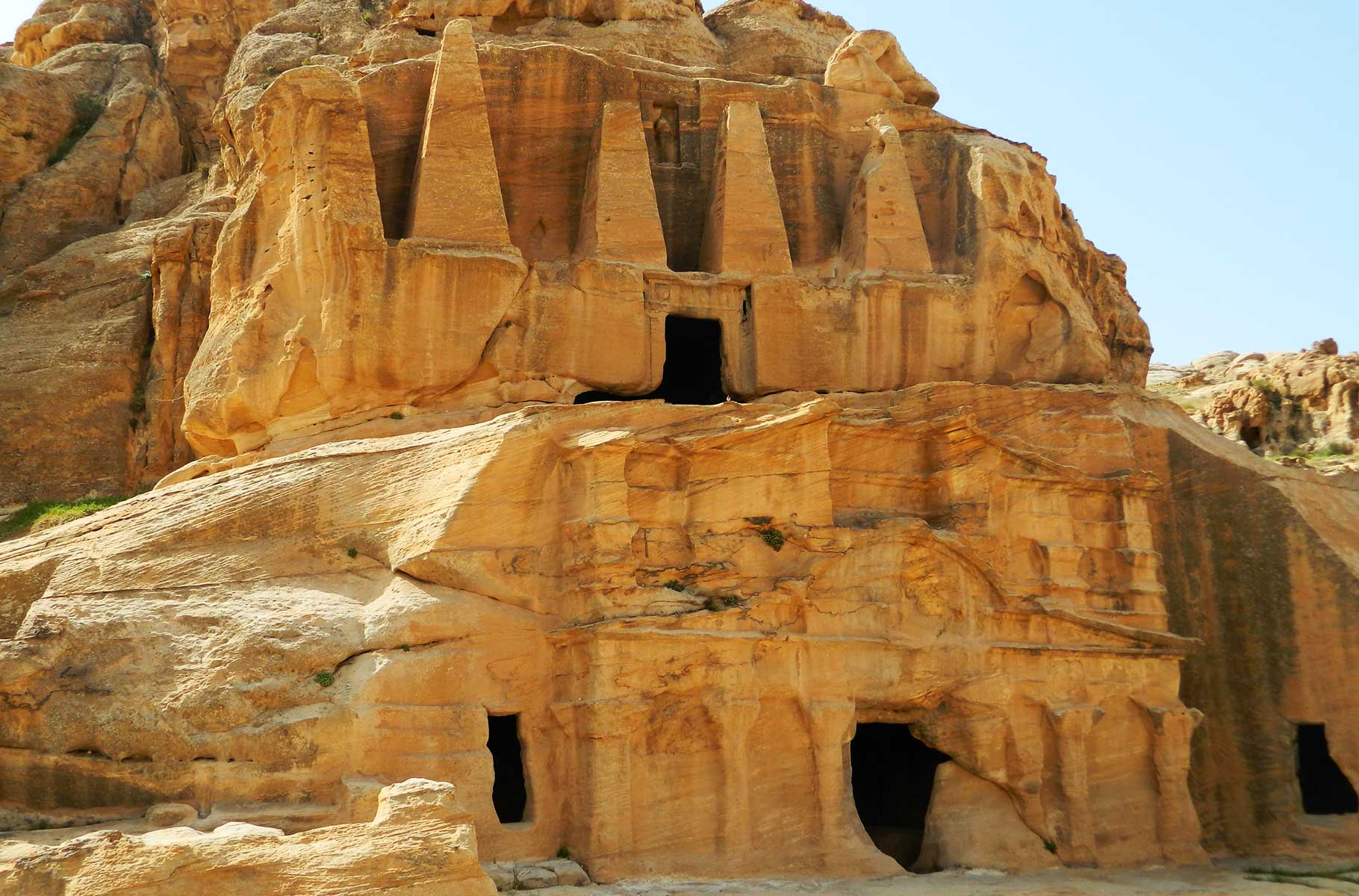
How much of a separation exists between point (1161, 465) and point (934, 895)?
10630 millimetres

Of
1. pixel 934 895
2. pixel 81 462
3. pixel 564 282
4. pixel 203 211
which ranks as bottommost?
pixel 934 895

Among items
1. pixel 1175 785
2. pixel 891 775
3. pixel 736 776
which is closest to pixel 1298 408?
pixel 1175 785

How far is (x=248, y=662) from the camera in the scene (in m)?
20.5

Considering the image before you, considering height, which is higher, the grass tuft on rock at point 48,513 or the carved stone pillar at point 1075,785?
the grass tuft on rock at point 48,513

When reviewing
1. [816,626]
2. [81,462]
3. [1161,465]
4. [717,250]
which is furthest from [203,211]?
[1161,465]

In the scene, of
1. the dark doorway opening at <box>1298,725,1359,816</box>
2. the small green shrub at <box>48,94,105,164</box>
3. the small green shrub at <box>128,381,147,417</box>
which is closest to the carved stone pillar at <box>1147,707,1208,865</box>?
the dark doorway opening at <box>1298,725,1359,816</box>

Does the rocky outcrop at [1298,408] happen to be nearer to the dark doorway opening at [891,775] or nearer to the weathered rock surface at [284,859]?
the dark doorway opening at [891,775]

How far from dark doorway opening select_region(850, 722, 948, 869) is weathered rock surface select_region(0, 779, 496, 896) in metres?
11.6

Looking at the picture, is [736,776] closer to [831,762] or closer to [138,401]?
[831,762]

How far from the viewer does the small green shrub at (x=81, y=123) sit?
124ft

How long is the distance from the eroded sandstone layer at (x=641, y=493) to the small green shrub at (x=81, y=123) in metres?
1.86

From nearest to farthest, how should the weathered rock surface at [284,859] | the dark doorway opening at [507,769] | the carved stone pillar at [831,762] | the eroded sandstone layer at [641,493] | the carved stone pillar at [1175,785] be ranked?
1. the weathered rock surface at [284,859]
2. the eroded sandstone layer at [641,493]
3. the carved stone pillar at [831,762]
4. the dark doorway opening at [507,769]
5. the carved stone pillar at [1175,785]

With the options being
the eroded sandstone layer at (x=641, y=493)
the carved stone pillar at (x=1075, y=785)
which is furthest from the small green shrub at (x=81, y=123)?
the carved stone pillar at (x=1075, y=785)

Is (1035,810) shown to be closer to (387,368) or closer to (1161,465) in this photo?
(1161,465)
